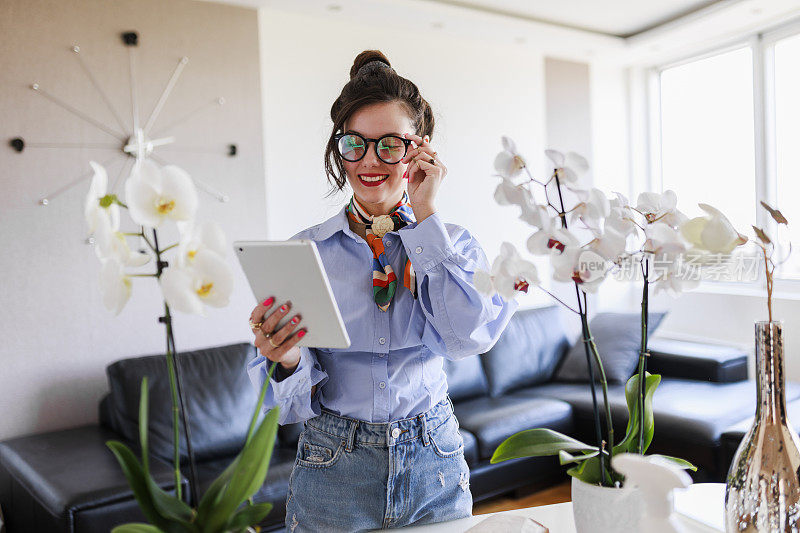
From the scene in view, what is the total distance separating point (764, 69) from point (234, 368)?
3718mm

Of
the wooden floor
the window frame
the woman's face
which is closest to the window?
the window frame

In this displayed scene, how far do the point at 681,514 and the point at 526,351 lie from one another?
8.71ft

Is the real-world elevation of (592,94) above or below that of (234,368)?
above

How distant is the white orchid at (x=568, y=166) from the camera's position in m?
0.86

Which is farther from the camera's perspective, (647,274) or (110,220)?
(647,274)

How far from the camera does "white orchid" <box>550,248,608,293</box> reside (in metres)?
0.83

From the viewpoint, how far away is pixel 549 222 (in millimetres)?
870

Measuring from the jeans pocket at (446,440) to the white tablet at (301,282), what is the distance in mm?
482

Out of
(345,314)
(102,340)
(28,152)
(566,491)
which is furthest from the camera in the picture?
(566,491)

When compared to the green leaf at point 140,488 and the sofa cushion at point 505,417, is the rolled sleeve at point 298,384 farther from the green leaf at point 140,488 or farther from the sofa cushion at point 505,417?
the sofa cushion at point 505,417

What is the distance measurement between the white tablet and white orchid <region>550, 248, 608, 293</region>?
29cm

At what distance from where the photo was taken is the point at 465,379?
374 centimetres

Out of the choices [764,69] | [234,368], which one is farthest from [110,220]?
[764,69]

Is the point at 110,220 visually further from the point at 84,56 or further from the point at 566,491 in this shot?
the point at 566,491
